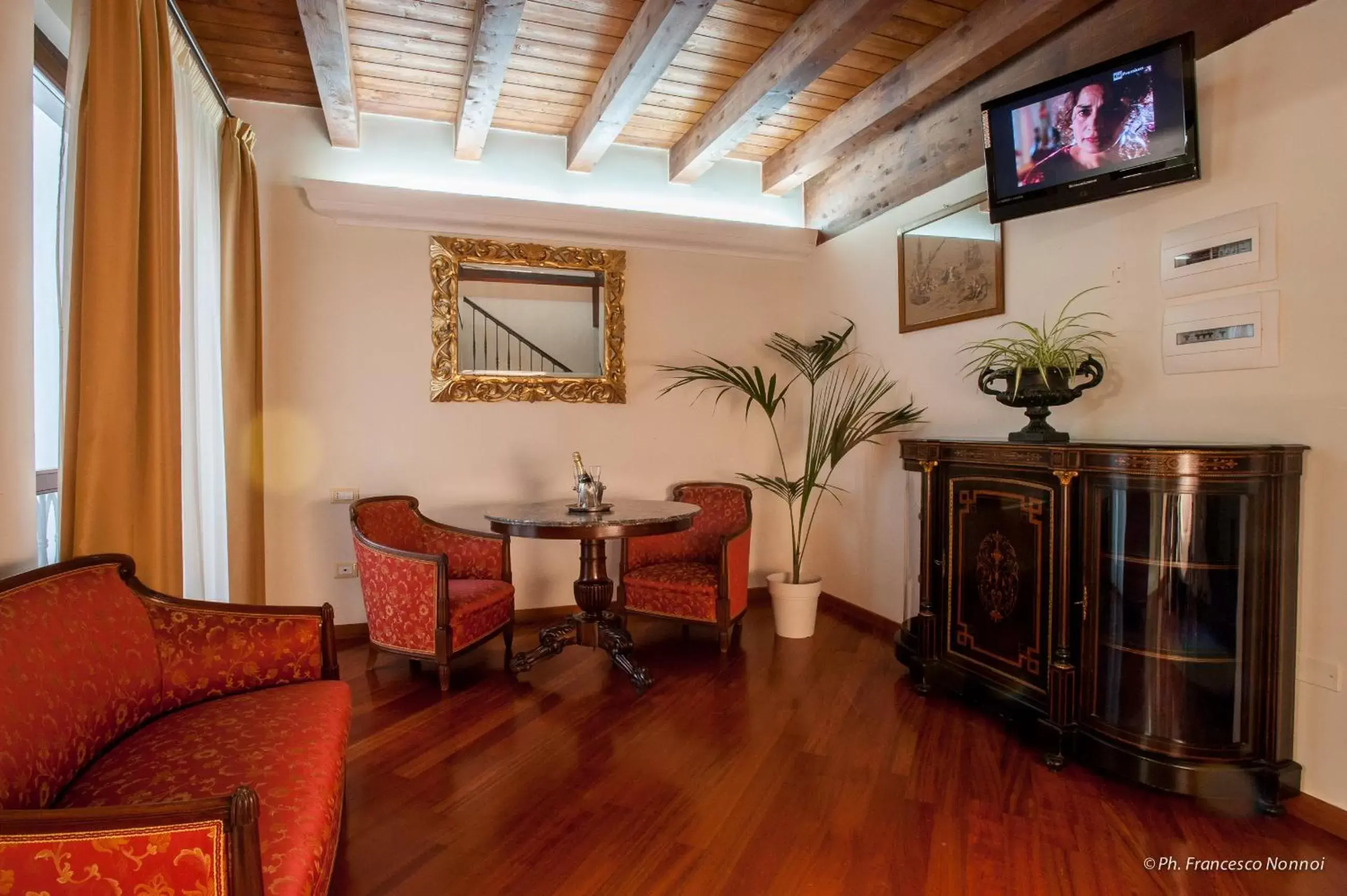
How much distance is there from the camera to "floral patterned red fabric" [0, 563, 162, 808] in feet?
4.28

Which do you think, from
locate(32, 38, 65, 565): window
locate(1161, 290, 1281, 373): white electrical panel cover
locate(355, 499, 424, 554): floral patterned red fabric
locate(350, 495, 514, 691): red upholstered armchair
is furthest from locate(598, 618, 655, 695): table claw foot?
locate(1161, 290, 1281, 373): white electrical panel cover

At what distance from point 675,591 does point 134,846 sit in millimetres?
2872

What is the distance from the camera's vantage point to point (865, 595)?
4.28 metres

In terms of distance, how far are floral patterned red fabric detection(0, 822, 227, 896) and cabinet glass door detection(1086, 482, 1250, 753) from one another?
252cm

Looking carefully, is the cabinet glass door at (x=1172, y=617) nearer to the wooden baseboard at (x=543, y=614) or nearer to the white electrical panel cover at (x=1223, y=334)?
the white electrical panel cover at (x=1223, y=334)

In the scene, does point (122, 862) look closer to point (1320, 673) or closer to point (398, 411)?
point (1320, 673)

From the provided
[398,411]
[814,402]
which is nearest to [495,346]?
[398,411]

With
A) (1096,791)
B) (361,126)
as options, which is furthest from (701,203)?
(1096,791)

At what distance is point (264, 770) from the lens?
57.9 inches

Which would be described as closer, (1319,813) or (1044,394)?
(1319,813)

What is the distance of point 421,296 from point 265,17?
4.84ft

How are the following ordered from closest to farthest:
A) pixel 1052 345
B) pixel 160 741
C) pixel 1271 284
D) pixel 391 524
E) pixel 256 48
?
pixel 160 741, pixel 1271 284, pixel 1052 345, pixel 256 48, pixel 391 524

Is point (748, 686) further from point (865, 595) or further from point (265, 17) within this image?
point (265, 17)

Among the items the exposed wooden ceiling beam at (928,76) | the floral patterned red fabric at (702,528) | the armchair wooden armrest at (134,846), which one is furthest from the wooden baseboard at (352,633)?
the exposed wooden ceiling beam at (928,76)
